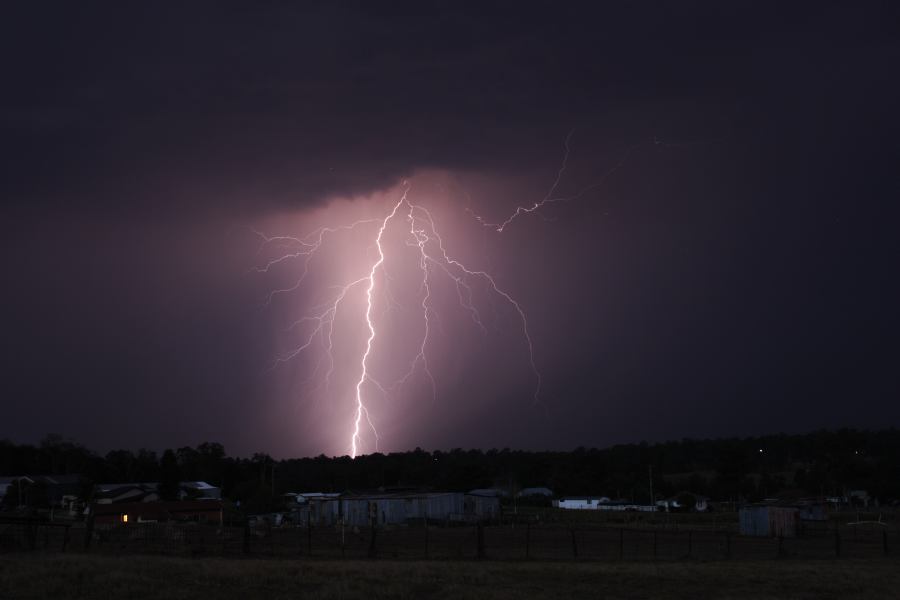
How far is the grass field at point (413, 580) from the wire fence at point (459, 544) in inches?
171

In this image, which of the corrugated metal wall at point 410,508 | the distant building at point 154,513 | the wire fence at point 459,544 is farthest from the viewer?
the distant building at point 154,513

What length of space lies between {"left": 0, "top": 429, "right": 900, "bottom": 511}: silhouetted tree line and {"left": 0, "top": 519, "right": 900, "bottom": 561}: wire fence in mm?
31164

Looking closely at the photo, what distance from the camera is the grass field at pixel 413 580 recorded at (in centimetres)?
1797

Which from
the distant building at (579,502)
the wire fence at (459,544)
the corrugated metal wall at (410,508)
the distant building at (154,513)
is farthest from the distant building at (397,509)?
the distant building at (579,502)

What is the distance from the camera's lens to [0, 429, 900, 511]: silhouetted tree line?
90.8 m

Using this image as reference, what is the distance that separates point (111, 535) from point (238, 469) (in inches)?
2637

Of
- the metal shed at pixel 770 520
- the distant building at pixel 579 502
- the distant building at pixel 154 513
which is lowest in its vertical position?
the distant building at pixel 579 502

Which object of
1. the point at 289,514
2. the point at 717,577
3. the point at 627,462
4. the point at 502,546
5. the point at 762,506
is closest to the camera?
the point at 717,577

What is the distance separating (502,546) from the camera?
1438 inches

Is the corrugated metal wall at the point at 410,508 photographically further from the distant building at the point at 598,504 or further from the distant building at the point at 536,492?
the distant building at the point at 536,492

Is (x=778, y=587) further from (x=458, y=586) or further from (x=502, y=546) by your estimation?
(x=502, y=546)

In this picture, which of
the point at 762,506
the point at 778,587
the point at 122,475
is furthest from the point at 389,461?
the point at 778,587

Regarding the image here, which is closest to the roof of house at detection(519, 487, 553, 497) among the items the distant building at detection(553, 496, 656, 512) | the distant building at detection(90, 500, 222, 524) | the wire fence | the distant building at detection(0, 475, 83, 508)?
the distant building at detection(553, 496, 656, 512)

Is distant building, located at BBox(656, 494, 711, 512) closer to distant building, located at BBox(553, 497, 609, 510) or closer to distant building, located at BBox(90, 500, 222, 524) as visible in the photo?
distant building, located at BBox(553, 497, 609, 510)
